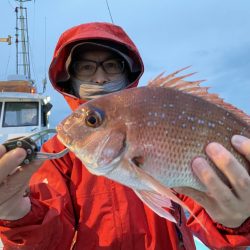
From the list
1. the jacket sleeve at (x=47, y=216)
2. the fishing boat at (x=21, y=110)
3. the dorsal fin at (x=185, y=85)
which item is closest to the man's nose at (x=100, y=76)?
the jacket sleeve at (x=47, y=216)

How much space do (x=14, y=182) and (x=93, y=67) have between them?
1412 millimetres

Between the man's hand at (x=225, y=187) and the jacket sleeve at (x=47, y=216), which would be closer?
the man's hand at (x=225, y=187)

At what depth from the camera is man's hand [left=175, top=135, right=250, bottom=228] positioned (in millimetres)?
1690

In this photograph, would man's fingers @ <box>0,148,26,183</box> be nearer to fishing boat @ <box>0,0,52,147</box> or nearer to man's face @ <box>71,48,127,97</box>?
man's face @ <box>71,48,127,97</box>

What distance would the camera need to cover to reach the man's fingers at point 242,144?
5.66ft

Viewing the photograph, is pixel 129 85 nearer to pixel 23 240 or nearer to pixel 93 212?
pixel 93 212

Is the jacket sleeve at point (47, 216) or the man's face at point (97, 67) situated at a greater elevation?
the man's face at point (97, 67)

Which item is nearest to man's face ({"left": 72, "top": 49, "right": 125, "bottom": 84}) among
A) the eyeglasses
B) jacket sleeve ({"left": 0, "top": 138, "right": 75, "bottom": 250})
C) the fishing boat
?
the eyeglasses

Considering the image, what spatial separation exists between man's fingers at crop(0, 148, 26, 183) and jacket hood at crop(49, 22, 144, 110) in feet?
3.77

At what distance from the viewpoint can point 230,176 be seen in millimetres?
1769

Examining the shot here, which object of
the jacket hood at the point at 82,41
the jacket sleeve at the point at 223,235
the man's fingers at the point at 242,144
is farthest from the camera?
the jacket hood at the point at 82,41

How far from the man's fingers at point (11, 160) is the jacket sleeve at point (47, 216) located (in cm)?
45

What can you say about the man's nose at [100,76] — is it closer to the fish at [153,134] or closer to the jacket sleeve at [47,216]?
the jacket sleeve at [47,216]

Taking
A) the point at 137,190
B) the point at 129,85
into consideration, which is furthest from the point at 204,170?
the point at 129,85
